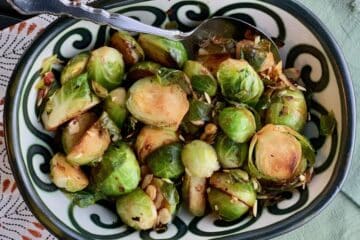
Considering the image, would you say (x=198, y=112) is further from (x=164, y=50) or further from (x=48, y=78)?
(x=48, y=78)

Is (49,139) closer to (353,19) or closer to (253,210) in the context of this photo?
(253,210)

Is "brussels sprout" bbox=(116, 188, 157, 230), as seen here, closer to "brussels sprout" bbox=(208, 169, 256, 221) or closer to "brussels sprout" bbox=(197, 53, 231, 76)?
"brussels sprout" bbox=(208, 169, 256, 221)

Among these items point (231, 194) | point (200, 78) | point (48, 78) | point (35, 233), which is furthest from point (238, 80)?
point (35, 233)

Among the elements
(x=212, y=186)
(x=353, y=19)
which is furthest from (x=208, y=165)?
(x=353, y=19)

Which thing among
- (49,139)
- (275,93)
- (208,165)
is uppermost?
(275,93)

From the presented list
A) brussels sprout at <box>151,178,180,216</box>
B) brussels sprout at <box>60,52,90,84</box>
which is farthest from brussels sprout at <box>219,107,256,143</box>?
brussels sprout at <box>60,52,90,84</box>

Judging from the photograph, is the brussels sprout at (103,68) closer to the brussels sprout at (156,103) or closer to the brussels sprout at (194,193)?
the brussels sprout at (156,103)
